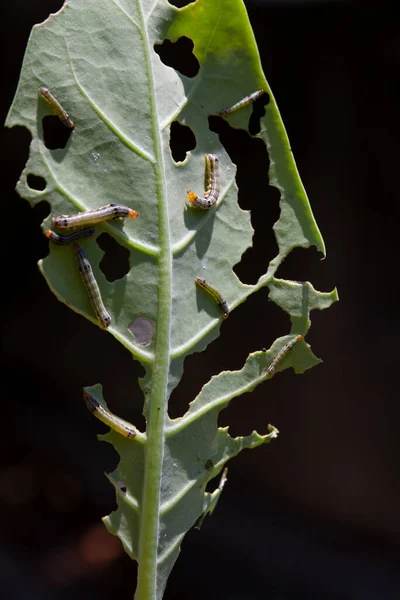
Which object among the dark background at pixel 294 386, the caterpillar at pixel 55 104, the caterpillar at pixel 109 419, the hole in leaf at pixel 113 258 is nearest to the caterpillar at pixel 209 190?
the caterpillar at pixel 55 104

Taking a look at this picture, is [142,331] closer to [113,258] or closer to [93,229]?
[93,229]

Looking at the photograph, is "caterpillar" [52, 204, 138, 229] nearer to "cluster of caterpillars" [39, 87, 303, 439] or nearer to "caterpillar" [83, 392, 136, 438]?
"cluster of caterpillars" [39, 87, 303, 439]

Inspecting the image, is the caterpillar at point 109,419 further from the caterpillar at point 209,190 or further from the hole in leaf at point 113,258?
the hole in leaf at point 113,258

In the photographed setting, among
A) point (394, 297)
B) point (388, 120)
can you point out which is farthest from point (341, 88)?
point (394, 297)

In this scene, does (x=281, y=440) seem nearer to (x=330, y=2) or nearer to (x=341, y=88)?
(x=341, y=88)

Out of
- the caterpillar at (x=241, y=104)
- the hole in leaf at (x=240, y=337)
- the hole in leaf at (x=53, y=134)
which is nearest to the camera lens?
the caterpillar at (x=241, y=104)

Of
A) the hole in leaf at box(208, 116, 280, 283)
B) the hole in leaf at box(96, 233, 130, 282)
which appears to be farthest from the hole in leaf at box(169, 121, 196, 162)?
the hole in leaf at box(96, 233, 130, 282)
